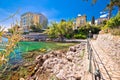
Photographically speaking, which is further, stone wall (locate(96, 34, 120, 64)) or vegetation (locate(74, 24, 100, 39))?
vegetation (locate(74, 24, 100, 39))

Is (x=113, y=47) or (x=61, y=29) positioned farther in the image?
(x=61, y=29)

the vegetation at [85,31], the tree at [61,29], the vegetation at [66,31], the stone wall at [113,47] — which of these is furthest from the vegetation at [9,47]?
the tree at [61,29]

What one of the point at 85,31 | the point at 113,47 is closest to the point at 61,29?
the point at 85,31

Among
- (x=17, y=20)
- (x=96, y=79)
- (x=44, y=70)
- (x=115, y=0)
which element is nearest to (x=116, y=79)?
(x=96, y=79)

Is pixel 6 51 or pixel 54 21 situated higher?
pixel 54 21

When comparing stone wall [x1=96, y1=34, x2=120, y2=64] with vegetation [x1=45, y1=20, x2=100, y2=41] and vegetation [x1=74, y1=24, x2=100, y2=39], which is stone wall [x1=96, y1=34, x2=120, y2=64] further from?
vegetation [x1=74, y1=24, x2=100, y2=39]

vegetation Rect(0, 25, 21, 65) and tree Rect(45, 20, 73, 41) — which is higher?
tree Rect(45, 20, 73, 41)

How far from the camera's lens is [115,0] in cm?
1369

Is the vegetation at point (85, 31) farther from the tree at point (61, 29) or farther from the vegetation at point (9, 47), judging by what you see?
the vegetation at point (9, 47)

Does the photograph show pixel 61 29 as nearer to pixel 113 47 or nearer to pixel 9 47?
pixel 113 47

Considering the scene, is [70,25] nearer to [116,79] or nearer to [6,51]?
[116,79]

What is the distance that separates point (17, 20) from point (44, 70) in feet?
25.5

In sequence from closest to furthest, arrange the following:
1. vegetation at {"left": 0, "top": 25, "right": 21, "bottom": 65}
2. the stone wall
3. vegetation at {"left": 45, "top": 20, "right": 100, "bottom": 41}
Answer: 1. vegetation at {"left": 0, "top": 25, "right": 21, "bottom": 65}
2. the stone wall
3. vegetation at {"left": 45, "top": 20, "right": 100, "bottom": 41}

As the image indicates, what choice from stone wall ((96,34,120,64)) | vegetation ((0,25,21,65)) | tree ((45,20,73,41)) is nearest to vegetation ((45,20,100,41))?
tree ((45,20,73,41))
